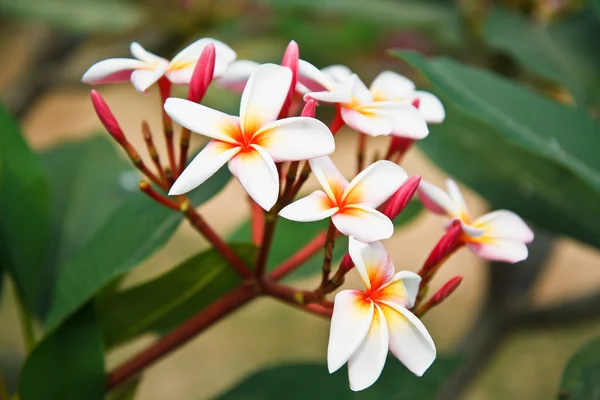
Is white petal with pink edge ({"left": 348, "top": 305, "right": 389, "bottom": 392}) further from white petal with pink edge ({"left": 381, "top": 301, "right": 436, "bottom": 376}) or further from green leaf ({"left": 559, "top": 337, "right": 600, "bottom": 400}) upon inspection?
green leaf ({"left": 559, "top": 337, "right": 600, "bottom": 400})

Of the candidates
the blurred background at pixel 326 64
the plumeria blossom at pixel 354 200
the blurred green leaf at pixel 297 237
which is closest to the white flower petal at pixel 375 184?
the plumeria blossom at pixel 354 200

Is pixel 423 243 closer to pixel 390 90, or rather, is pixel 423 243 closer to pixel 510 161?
pixel 510 161

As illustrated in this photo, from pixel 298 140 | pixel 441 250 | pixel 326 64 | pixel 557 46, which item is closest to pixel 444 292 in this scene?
pixel 441 250

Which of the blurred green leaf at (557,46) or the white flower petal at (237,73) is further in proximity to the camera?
the blurred green leaf at (557,46)

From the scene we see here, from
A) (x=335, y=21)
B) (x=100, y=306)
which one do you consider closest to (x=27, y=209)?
(x=100, y=306)

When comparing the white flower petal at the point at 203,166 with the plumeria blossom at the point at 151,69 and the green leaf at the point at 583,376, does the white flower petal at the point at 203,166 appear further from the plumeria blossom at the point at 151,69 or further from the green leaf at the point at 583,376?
the green leaf at the point at 583,376

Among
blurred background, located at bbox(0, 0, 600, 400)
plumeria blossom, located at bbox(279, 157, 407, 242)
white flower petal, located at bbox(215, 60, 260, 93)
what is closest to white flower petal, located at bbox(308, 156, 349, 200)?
plumeria blossom, located at bbox(279, 157, 407, 242)
